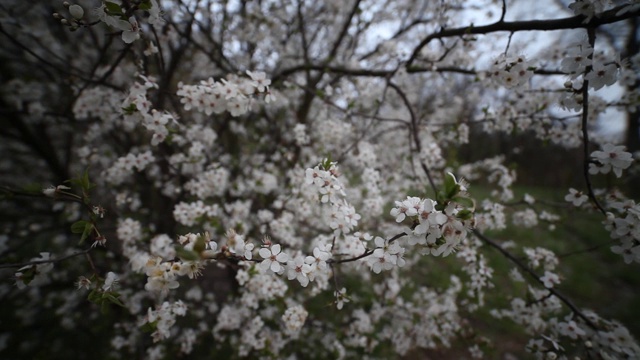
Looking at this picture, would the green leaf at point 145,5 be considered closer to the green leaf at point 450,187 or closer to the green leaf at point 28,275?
the green leaf at point 28,275

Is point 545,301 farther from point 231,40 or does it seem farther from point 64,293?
point 64,293

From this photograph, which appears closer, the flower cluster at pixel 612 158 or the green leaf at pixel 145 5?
the green leaf at pixel 145 5

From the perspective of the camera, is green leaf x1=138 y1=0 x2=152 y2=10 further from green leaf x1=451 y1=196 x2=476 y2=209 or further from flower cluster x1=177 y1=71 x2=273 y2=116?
green leaf x1=451 y1=196 x2=476 y2=209

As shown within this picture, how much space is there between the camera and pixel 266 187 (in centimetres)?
394

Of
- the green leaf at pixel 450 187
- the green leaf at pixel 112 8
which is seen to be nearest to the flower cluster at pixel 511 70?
the green leaf at pixel 450 187

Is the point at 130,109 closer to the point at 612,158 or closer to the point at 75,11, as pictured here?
the point at 75,11

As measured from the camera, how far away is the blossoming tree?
1.86 m

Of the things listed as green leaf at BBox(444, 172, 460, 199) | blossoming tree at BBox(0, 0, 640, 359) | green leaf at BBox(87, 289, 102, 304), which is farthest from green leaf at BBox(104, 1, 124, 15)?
green leaf at BBox(444, 172, 460, 199)

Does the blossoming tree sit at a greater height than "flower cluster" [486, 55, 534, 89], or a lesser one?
lesser

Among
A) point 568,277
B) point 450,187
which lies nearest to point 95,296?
point 450,187

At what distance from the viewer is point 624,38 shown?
1138 cm

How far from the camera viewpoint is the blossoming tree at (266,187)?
1.86m

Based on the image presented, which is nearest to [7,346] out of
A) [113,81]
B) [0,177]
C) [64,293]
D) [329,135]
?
[64,293]

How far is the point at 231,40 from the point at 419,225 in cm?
518
